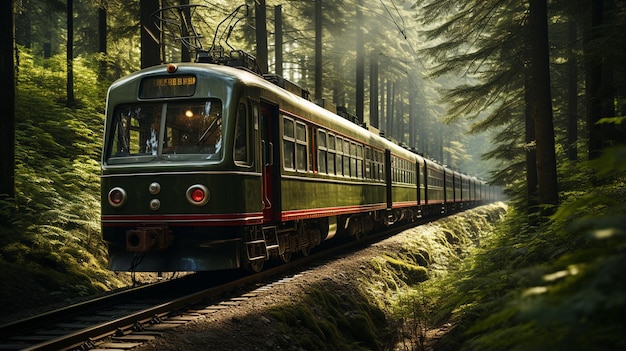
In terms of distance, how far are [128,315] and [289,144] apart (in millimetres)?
4583

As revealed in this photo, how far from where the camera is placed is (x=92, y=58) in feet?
63.2

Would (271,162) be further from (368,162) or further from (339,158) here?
(368,162)

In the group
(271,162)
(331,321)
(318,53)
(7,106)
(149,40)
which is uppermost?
(318,53)

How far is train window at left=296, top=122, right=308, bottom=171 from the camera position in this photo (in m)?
11.2

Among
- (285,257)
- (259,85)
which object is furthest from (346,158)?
(259,85)

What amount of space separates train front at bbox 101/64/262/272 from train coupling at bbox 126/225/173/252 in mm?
13

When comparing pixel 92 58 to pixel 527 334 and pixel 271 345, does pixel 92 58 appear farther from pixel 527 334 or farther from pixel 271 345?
pixel 527 334

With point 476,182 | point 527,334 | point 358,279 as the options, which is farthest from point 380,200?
point 476,182

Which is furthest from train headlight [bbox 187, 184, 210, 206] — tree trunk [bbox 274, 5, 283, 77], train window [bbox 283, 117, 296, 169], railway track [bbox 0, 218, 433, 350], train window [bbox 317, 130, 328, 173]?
tree trunk [bbox 274, 5, 283, 77]

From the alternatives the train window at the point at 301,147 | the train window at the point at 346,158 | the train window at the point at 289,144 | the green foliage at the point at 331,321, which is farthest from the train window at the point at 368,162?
the green foliage at the point at 331,321

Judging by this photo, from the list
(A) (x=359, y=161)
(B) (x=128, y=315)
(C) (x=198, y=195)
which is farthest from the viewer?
(A) (x=359, y=161)

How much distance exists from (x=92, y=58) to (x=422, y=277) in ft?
38.9

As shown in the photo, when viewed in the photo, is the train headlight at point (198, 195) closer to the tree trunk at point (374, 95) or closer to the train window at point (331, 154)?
the train window at point (331, 154)

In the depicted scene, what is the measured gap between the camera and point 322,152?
12.8 m
